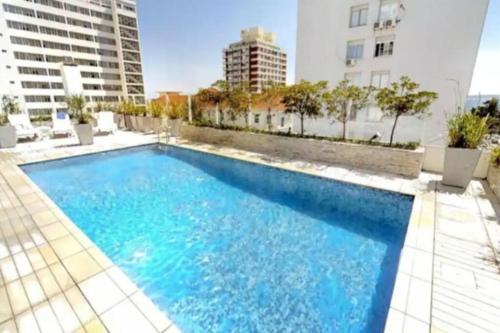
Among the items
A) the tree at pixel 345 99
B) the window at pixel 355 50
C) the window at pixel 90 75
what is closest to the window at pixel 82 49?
the window at pixel 90 75

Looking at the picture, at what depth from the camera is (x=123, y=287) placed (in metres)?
2.56

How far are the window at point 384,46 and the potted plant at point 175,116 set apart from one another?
11.5m

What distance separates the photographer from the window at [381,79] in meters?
13.3

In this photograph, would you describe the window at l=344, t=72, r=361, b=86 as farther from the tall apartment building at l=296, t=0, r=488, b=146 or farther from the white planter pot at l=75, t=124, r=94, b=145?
the white planter pot at l=75, t=124, r=94, b=145

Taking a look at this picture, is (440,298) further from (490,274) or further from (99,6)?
(99,6)

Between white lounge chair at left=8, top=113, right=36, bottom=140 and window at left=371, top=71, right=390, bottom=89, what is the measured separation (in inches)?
692

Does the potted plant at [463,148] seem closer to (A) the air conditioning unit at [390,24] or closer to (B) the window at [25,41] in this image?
(A) the air conditioning unit at [390,24]

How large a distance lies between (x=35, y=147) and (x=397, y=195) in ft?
42.2

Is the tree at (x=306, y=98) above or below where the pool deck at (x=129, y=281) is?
above

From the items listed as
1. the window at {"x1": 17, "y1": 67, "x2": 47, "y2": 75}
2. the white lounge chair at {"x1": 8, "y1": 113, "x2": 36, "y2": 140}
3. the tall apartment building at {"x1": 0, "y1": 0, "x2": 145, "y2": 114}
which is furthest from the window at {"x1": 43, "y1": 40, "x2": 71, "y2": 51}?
the white lounge chair at {"x1": 8, "y1": 113, "x2": 36, "y2": 140}

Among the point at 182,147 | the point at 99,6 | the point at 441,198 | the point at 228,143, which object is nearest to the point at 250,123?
the point at 228,143

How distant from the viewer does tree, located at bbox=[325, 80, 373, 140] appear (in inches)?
291

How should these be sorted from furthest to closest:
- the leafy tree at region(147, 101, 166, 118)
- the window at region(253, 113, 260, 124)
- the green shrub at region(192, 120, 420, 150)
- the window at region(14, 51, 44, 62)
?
1. the window at region(14, 51, 44, 62)
2. the leafy tree at region(147, 101, 166, 118)
3. the window at region(253, 113, 260, 124)
4. the green shrub at region(192, 120, 420, 150)

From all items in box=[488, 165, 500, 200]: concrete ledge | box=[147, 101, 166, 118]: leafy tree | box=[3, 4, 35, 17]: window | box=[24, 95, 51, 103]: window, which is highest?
box=[3, 4, 35, 17]: window
